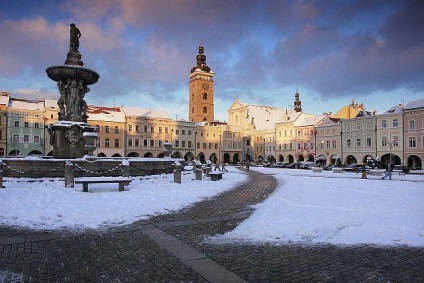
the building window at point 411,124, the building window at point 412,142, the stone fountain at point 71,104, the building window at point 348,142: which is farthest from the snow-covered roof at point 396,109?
the stone fountain at point 71,104

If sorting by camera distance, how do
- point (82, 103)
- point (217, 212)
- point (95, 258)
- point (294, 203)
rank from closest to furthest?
point (95, 258) → point (217, 212) → point (294, 203) → point (82, 103)

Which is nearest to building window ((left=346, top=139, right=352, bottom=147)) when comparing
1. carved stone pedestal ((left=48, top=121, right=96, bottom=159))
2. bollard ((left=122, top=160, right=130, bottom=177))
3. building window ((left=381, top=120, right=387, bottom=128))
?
building window ((left=381, top=120, right=387, bottom=128))

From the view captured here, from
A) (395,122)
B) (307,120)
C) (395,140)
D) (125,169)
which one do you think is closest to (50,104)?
(125,169)

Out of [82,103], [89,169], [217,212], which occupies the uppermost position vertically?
[82,103]

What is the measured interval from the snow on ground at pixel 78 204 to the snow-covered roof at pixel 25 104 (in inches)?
1936

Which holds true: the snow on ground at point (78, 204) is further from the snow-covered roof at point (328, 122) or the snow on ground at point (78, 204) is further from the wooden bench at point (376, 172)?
the snow-covered roof at point (328, 122)

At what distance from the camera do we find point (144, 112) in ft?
234

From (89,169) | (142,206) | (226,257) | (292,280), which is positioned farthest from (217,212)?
(89,169)

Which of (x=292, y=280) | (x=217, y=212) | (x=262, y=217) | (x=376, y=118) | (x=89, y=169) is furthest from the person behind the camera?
(x=376, y=118)

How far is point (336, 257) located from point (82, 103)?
1987cm

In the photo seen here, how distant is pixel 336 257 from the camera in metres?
6.10

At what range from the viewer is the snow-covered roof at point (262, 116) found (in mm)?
91688

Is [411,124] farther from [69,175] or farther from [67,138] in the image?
[69,175]

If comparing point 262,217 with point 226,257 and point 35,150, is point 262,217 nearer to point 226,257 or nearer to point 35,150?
point 226,257
